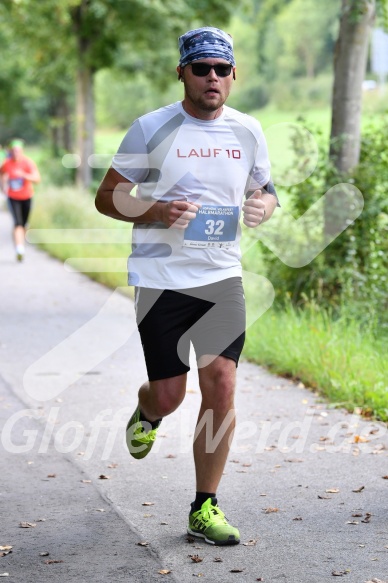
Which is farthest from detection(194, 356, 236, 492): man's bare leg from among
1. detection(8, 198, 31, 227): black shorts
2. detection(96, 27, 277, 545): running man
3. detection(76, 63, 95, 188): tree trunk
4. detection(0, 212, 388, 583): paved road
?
detection(76, 63, 95, 188): tree trunk

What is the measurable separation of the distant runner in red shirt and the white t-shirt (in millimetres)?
12278

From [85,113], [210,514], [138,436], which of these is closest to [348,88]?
[138,436]

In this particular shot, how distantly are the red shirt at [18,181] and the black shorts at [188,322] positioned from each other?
489 inches

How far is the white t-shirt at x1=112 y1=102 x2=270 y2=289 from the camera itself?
4.74 metres

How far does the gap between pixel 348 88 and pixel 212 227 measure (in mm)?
6053

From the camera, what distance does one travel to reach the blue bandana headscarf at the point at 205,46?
471 cm

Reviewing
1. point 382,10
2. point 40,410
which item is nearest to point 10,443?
point 40,410

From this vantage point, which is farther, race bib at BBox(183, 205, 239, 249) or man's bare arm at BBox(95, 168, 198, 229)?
race bib at BBox(183, 205, 239, 249)

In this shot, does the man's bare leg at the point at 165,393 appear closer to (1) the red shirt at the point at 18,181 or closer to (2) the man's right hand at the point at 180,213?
(2) the man's right hand at the point at 180,213

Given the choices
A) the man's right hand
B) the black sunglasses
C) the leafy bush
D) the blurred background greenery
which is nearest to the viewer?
the man's right hand

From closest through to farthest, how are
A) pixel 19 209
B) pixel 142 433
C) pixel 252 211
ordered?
pixel 252 211, pixel 142 433, pixel 19 209

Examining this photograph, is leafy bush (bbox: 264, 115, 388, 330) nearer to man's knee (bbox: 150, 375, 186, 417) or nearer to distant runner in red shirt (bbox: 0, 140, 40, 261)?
man's knee (bbox: 150, 375, 186, 417)

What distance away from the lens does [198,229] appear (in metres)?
4.75

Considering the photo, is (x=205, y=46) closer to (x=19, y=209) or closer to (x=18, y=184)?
(x=18, y=184)
